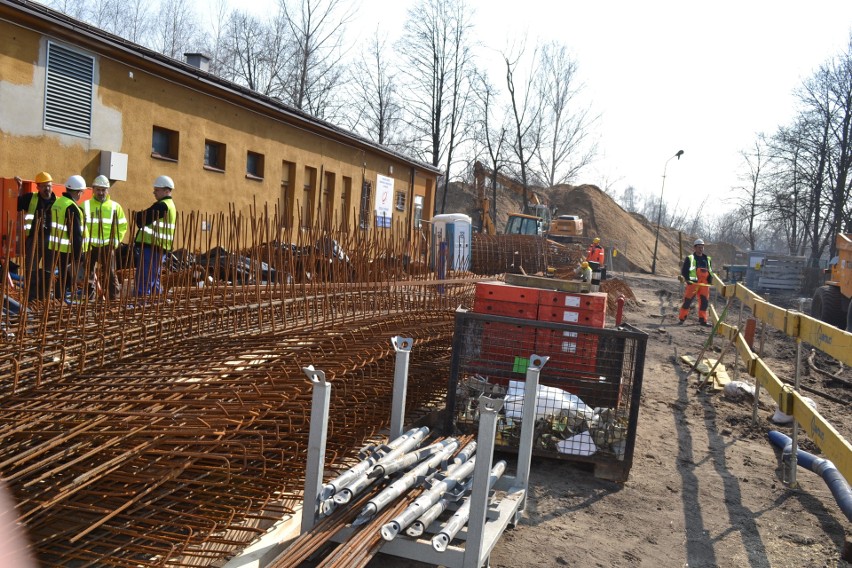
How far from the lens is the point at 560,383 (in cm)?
555

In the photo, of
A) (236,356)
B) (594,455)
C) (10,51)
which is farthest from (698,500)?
(10,51)

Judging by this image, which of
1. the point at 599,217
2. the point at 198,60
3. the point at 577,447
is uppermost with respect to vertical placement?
the point at 198,60

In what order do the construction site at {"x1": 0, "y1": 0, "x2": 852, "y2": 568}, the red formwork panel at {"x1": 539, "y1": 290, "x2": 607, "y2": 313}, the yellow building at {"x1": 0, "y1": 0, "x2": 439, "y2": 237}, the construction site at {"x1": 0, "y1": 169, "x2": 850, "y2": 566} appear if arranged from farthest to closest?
the yellow building at {"x1": 0, "y1": 0, "x2": 439, "y2": 237}
the red formwork panel at {"x1": 539, "y1": 290, "x2": 607, "y2": 313}
the construction site at {"x1": 0, "y1": 0, "x2": 852, "y2": 568}
the construction site at {"x1": 0, "y1": 169, "x2": 850, "y2": 566}

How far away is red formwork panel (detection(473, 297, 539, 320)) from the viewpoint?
6230 mm

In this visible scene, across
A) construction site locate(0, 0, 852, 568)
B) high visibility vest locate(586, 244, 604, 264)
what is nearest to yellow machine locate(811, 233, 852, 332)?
construction site locate(0, 0, 852, 568)

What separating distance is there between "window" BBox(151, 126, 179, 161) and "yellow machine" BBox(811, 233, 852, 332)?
13360 mm

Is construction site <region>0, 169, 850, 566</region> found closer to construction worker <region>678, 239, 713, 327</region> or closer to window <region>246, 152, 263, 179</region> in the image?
construction worker <region>678, 239, 713, 327</region>

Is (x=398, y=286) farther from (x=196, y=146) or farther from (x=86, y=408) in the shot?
(x=196, y=146)

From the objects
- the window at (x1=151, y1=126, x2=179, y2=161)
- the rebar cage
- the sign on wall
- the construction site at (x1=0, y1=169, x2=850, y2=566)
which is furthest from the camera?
the sign on wall

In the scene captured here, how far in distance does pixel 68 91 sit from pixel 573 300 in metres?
8.86

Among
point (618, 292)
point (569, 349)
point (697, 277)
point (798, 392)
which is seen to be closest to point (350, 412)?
point (569, 349)

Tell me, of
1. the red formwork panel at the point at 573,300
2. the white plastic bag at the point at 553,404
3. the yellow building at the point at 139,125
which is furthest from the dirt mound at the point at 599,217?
the white plastic bag at the point at 553,404

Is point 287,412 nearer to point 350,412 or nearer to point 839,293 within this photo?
point 350,412

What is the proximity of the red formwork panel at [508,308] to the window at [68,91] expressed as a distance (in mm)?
7981
